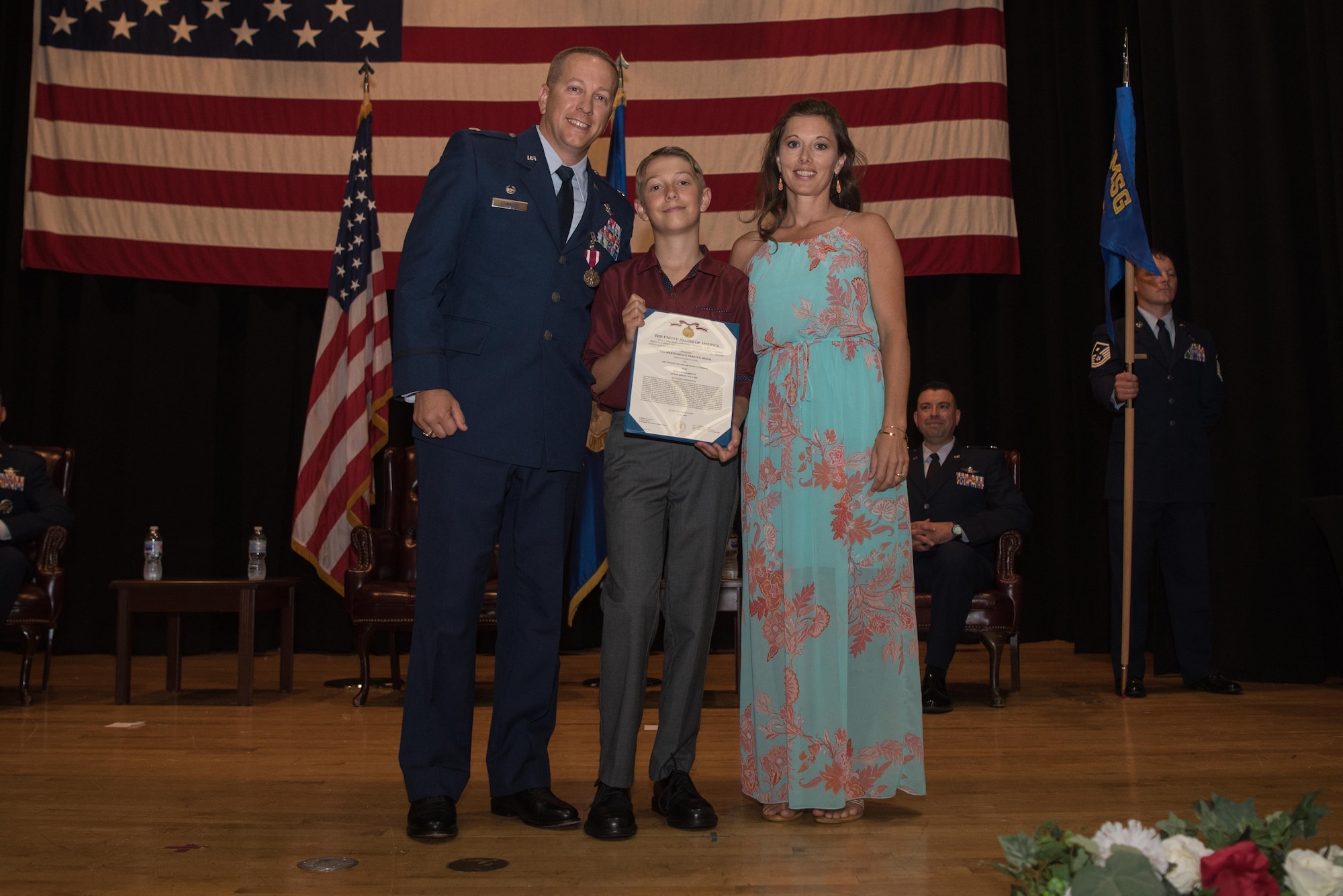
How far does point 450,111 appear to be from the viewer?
5.96 meters

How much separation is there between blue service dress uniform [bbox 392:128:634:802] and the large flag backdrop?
3518mm

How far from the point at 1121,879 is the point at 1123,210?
4.05 m

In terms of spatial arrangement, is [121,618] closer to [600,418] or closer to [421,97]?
[600,418]

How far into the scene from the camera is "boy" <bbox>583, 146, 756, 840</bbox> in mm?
2350

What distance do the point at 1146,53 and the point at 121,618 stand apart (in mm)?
5395

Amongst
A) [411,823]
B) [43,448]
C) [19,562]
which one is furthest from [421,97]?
[411,823]

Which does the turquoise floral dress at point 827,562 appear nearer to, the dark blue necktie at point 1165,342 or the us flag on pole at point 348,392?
the dark blue necktie at point 1165,342

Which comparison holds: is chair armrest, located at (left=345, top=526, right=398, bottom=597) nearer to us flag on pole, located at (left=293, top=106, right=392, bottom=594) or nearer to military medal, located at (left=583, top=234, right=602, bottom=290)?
us flag on pole, located at (left=293, top=106, right=392, bottom=594)

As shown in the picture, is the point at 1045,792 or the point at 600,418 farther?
the point at 600,418

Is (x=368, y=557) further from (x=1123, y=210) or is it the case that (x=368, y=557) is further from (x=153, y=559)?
(x=1123, y=210)

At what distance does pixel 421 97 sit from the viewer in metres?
5.98

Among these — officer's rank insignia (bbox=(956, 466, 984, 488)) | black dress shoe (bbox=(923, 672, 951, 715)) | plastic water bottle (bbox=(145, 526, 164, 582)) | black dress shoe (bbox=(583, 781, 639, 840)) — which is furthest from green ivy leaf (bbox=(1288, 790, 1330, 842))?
plastic water bottle (bbox=(145, 526, 164, 582))

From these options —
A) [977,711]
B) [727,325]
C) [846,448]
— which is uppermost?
[727,325]

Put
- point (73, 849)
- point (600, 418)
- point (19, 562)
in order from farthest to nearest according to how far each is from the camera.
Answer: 1. point (19, 562)
2. point (600, 418)
3. point (73, 849)
